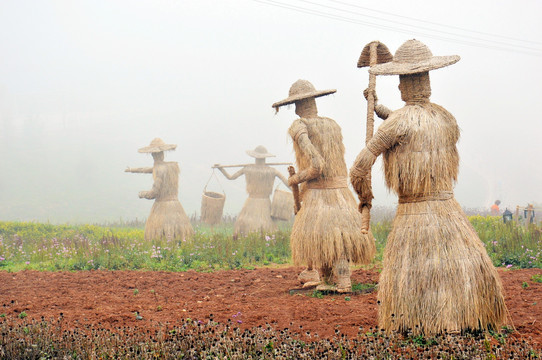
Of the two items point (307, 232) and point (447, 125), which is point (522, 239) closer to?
point (307, 232)

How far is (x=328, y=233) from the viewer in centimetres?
684

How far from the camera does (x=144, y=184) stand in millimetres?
42562

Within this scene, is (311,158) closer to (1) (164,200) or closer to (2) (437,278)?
(2) (437,278)

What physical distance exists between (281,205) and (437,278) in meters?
9.30

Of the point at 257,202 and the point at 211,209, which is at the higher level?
the point at 257,202

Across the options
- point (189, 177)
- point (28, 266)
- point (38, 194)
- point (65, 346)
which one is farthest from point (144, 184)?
point (65, 346)

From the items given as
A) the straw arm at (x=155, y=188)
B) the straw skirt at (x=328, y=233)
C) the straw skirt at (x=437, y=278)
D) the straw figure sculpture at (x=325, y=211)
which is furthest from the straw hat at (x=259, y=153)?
the straw skirt at (x=437, y=278)

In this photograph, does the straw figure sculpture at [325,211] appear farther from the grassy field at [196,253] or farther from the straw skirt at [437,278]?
the grassy field at [196,253]

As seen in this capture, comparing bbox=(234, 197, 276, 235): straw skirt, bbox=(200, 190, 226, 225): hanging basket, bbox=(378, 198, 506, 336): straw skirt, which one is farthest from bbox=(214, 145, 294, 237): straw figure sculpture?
bbox=(378, 198, 506, 336): straw skirt

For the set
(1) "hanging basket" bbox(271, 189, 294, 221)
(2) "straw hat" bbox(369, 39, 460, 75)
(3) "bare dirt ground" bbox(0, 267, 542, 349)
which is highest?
(2) "straw hat" bbox(369, 39, 460, 75)

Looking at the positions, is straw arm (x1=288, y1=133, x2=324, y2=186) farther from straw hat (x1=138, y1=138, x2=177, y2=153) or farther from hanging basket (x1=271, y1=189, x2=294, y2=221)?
hanging basket (x1=271, y1=189, x2=294, y2=221)

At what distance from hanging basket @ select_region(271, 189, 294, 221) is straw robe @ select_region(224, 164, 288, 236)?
6.2 inches

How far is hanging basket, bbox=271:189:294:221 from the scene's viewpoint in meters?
13.7

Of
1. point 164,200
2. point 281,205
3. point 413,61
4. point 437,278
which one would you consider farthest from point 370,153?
point 281,205
